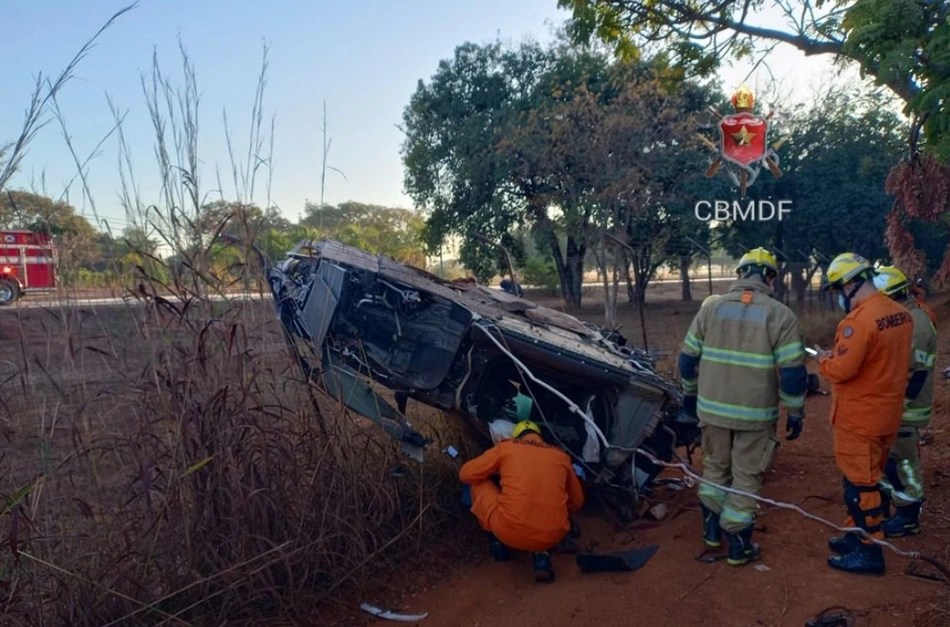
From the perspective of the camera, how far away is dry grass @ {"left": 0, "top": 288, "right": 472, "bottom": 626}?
11.9ft

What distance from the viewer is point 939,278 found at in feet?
20.9

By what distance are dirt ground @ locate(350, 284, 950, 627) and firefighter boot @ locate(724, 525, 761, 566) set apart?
0.18 ft

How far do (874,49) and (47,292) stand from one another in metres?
4.96

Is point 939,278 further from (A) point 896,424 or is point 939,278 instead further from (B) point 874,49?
(A) point 896,424

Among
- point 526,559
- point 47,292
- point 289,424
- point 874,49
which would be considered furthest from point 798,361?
point 47,292

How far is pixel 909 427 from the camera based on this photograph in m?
4.69

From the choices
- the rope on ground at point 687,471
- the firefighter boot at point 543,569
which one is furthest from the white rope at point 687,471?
the firefighter boot at point 543,569

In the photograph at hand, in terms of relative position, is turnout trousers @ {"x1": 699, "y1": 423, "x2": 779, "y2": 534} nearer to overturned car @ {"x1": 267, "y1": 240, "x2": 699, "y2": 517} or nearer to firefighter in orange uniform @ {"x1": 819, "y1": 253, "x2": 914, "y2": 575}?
firefighter in orange uniform @ {"x1": 819, "y1": 253, "x2": 914, "y2": 575}

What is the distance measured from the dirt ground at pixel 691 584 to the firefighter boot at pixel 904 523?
0.07m

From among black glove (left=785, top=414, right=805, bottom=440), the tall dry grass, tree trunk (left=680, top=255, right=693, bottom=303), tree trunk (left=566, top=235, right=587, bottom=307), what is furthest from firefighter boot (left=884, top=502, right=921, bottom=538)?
tree trunk (left=566, top=235, right=587, bottom=307)

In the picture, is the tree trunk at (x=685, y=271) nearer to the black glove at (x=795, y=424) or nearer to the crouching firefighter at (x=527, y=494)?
the black glove at (x=795, y=424)

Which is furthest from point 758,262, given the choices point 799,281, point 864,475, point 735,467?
point 799,281

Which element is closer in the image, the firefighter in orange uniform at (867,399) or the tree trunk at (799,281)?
the firefighter in orange uniform at (867,399)

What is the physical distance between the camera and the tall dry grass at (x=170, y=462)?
3.65 metres
